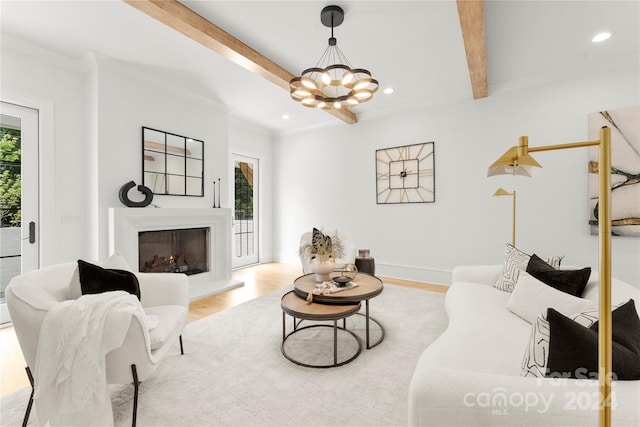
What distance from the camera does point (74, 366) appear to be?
4.68ft

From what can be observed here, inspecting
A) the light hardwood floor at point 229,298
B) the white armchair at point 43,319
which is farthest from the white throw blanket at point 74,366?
the light hardwood floor at point 229,298

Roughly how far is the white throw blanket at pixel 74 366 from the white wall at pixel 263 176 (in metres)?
4.50

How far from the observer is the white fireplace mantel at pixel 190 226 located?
3.25 metres

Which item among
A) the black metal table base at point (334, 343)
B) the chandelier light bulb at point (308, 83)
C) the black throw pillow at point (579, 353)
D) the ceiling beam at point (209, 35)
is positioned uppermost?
the ceiling beam at point (209, 35)

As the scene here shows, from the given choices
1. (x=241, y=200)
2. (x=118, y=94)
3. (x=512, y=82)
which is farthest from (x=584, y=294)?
(x=241, y=200)

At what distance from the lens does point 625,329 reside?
114cm

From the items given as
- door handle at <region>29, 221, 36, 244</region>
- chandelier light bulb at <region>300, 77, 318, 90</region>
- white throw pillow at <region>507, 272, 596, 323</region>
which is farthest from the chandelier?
door handle at <region>29, 221, 36, 244</region>

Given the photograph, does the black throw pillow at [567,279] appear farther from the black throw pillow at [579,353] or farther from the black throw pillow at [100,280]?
the black throw pillow at [100,280]

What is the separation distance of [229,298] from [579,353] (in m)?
3.54

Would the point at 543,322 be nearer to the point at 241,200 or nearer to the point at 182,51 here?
the point at 182,51

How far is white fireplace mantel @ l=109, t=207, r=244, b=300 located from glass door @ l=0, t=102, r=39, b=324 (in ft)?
2.33

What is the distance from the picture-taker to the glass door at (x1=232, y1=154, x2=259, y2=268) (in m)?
5.73

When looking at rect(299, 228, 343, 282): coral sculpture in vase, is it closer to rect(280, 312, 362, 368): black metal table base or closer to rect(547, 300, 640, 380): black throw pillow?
rect(280, 312, 362, 368): black metal table base

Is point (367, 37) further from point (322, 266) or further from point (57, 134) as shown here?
point (57, 134)
